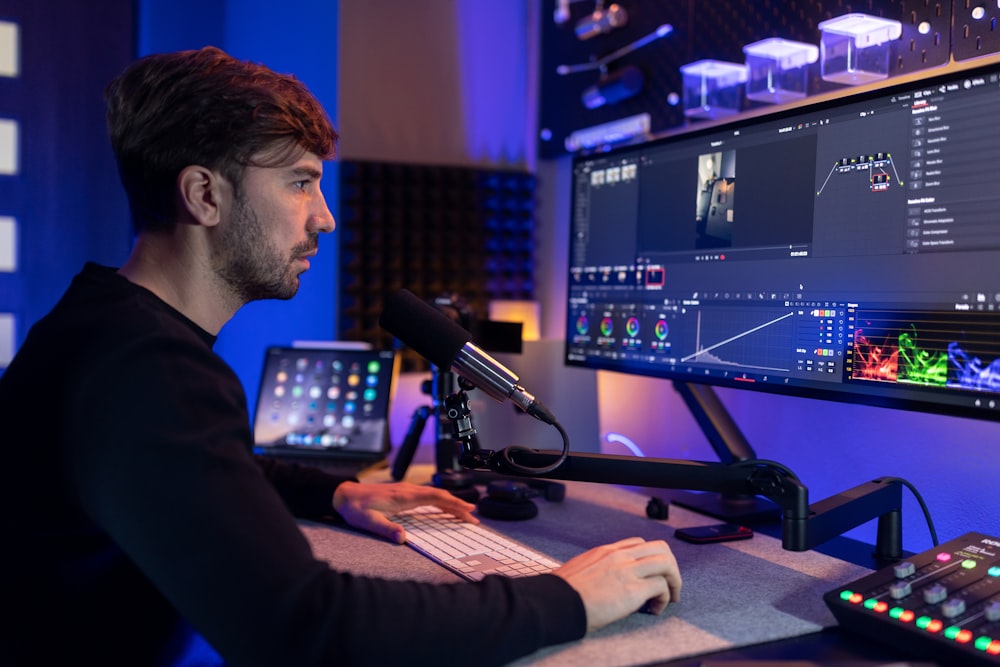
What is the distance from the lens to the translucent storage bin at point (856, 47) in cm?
138

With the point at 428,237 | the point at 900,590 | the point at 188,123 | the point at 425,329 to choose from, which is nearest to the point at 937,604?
the point at 900,590

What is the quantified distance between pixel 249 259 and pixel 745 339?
2.70 feet

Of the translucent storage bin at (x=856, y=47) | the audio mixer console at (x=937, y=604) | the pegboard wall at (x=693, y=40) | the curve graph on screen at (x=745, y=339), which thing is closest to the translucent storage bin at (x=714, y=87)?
the pegboard wall at (x=693, y=40)

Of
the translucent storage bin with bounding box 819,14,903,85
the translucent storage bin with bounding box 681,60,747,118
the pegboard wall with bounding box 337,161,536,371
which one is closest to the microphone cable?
the translucent storage bin with bounding box 819,14,903,85

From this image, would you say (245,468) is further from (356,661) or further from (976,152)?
(976,152)

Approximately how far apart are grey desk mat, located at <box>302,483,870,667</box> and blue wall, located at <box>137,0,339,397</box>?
1081 millimetres

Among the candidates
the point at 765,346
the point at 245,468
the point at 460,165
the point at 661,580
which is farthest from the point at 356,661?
the point at 460,165

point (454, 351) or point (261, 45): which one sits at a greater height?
point (261, 45)

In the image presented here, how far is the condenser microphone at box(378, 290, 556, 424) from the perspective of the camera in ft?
3.46

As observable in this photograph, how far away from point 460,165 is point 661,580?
187 centimetres

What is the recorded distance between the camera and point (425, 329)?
1.10 meters

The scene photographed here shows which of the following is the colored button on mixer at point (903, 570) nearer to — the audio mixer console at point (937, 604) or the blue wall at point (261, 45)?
the audio mixer console at point (937, 604)

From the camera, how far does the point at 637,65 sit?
6.73 feet

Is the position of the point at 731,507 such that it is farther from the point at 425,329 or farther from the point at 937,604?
the point at 425,329
